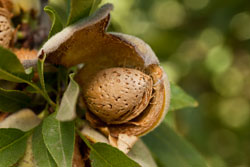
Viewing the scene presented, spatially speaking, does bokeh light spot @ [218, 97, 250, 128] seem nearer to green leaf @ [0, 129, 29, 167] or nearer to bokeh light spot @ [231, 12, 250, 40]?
bokeh light spot @ [231, 12, 250, 40]

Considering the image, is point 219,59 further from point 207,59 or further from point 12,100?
point 12,100

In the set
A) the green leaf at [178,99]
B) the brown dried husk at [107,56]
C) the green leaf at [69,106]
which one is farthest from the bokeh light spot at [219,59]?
the green leaf at [69,106]

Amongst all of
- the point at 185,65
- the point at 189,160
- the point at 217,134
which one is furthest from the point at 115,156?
the point at 217,134

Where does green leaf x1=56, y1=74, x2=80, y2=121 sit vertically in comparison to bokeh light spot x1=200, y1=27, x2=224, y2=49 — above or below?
above

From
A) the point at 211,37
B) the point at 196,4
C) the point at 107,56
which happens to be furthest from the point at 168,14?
the point at 107,56

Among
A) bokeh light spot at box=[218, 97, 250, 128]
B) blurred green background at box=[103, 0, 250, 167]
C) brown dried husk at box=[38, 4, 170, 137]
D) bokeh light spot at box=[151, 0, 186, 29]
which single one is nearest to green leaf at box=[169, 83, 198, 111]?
brown dried husk at box=[38, 4, 170, 137]

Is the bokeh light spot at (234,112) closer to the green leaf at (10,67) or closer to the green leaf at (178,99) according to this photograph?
the green leaf at (178,99)
